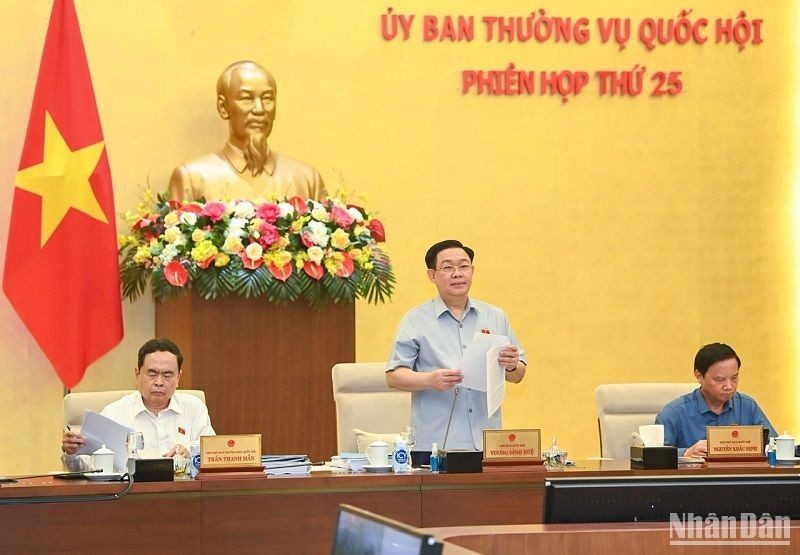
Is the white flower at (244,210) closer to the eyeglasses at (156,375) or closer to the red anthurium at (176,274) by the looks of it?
the red anthurium at (176,274)

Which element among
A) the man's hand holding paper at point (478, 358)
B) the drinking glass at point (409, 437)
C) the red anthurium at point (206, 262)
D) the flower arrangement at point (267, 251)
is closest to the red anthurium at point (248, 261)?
the flower arrangement at point (267, 251)

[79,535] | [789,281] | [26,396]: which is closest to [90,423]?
[79,535]

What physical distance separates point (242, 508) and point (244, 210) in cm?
207

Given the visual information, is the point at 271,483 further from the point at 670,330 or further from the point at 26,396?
the point at 670,330

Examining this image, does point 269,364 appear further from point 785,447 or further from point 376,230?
point 785,447

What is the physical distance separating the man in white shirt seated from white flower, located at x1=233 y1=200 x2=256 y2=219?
3.74 ft

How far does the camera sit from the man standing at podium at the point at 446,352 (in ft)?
14.5

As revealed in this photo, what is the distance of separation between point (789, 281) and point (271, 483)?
432 cm

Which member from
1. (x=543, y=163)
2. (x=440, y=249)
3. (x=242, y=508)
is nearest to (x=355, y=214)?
(x=440, y=249)

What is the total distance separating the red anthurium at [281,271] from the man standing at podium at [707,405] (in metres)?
1.70

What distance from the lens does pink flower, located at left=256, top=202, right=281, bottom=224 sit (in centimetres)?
549

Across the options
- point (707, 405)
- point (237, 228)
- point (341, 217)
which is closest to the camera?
point (707, 405)

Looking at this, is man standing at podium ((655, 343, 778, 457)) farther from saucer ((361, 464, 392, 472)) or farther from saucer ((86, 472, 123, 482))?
saucer ((86, 472, 123, 482))

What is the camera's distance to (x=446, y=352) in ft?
14.8
